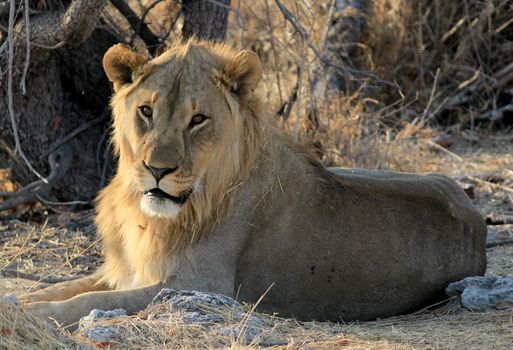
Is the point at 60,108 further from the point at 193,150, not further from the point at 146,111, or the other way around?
the point at 193,150

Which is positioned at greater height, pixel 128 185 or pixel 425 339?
pixel 128 185

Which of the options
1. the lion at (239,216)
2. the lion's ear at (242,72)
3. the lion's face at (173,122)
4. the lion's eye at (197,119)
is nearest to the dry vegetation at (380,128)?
the lion at (239,216)

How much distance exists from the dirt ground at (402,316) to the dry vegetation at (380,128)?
0.01 m

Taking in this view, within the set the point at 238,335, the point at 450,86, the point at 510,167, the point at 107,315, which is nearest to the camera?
the point at 238,335

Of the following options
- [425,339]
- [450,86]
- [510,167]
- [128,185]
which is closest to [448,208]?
[425,339]

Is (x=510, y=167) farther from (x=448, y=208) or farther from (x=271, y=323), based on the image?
(x=271, y=323)

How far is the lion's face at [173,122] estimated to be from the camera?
4418 millimetres

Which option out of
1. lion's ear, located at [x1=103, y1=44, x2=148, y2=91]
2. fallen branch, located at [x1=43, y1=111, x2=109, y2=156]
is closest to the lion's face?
lion's ear, located at [x1=103, y1=44, x2=148, y2=91]

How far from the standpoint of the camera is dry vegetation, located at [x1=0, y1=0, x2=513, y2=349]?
410 centimetres

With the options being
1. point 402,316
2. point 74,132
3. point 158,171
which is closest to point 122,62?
point 158,171

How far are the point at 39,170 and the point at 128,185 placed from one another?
2334 millimetres

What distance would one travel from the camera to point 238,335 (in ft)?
12.6

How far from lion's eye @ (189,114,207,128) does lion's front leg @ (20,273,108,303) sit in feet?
3.59

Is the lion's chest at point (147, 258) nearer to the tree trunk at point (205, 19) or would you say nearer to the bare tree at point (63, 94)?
the bare tree at point (63, 94)
